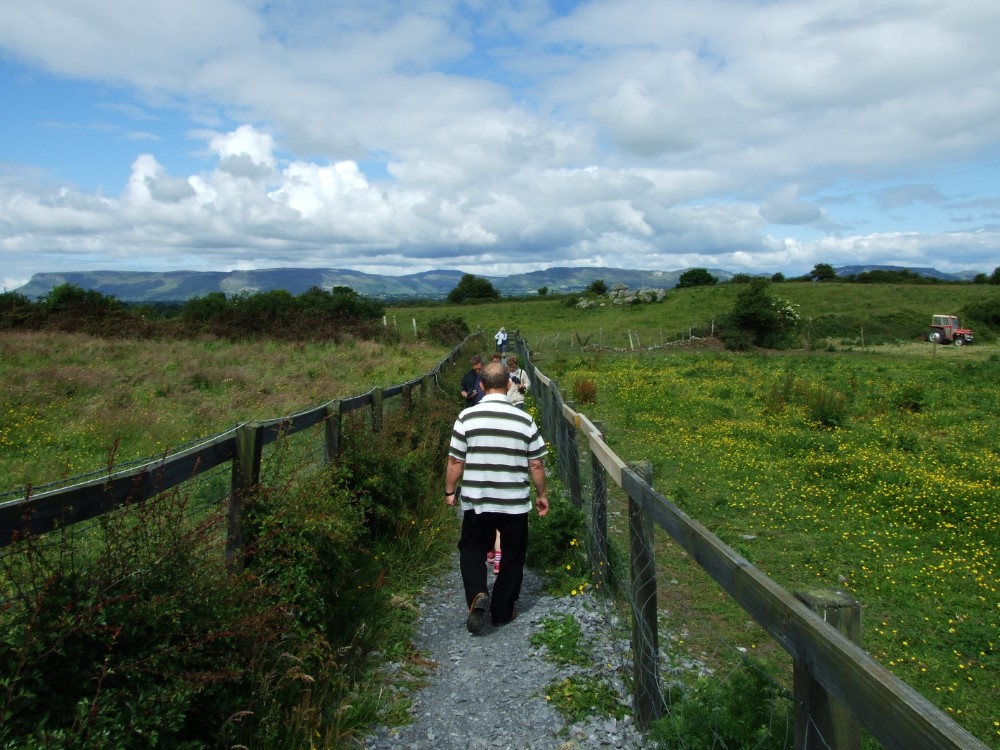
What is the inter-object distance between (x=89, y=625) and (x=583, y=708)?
8.78ft

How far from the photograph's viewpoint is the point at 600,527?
5.91 meters

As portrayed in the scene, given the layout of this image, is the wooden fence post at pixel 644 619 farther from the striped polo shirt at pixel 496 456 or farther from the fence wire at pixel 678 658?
the striped polo shirt at pixel 496 456

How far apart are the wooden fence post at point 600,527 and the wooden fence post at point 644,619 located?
1.61 meters

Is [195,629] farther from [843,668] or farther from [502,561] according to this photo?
[502,561]

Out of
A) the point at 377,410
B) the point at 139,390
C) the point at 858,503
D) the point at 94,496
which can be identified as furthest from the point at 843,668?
the point at 139,390

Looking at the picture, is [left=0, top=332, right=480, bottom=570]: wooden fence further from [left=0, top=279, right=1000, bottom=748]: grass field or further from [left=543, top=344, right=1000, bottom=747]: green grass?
[left=543, top=344, right=1000, bottom=747]: green grass

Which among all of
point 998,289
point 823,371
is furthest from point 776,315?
point 998,289

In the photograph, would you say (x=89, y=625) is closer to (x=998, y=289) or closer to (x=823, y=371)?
(x=823, y=371)

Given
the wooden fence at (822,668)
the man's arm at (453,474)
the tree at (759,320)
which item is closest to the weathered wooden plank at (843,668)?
the wooden fence at (822,668)

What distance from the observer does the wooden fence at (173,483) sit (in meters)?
2.66

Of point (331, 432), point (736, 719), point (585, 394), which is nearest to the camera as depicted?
point (736, 719)

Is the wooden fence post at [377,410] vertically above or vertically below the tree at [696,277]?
below

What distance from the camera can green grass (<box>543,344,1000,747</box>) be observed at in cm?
567

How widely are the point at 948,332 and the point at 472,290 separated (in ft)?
232
